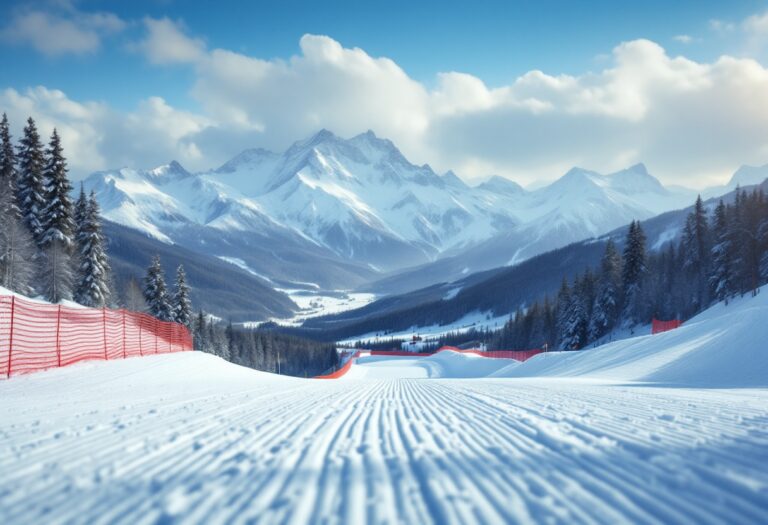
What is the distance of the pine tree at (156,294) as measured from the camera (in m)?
42.6

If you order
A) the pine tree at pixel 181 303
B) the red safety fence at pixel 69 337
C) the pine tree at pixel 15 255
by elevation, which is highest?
the pine tree at pixel 15 255

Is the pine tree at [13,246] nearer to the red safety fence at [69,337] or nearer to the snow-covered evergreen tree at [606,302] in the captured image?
the red safety fence at [69,337]

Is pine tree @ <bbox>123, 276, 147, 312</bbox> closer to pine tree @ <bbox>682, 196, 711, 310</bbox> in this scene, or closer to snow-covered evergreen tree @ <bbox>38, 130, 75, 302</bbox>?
snow-covered evergreen tree @ <bbox>38, 130, 75, 302</bbox>

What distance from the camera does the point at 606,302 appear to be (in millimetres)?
52188

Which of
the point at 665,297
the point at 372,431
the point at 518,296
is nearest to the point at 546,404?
the point at 372,431

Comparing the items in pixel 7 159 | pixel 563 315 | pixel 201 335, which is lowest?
pixel 563 315

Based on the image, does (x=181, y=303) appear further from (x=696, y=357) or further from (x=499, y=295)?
(x=499, y=295)

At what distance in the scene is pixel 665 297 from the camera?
5512 centimetres

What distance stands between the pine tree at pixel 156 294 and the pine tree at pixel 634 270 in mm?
51751

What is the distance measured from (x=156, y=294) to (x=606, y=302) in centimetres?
4981

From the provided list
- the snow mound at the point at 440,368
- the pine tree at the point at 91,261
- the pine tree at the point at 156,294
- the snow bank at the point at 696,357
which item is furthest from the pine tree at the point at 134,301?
the snow bank at the point at 696,357

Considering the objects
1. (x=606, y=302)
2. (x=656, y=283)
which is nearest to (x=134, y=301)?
(x=606, y=302)

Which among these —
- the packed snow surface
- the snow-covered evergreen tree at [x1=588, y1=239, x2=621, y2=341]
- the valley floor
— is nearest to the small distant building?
the snow-covered evergreen tree at [x1=588, y1=239, x2=621, y2=341]

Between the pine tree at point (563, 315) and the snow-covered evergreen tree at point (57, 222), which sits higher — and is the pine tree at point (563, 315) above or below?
below
